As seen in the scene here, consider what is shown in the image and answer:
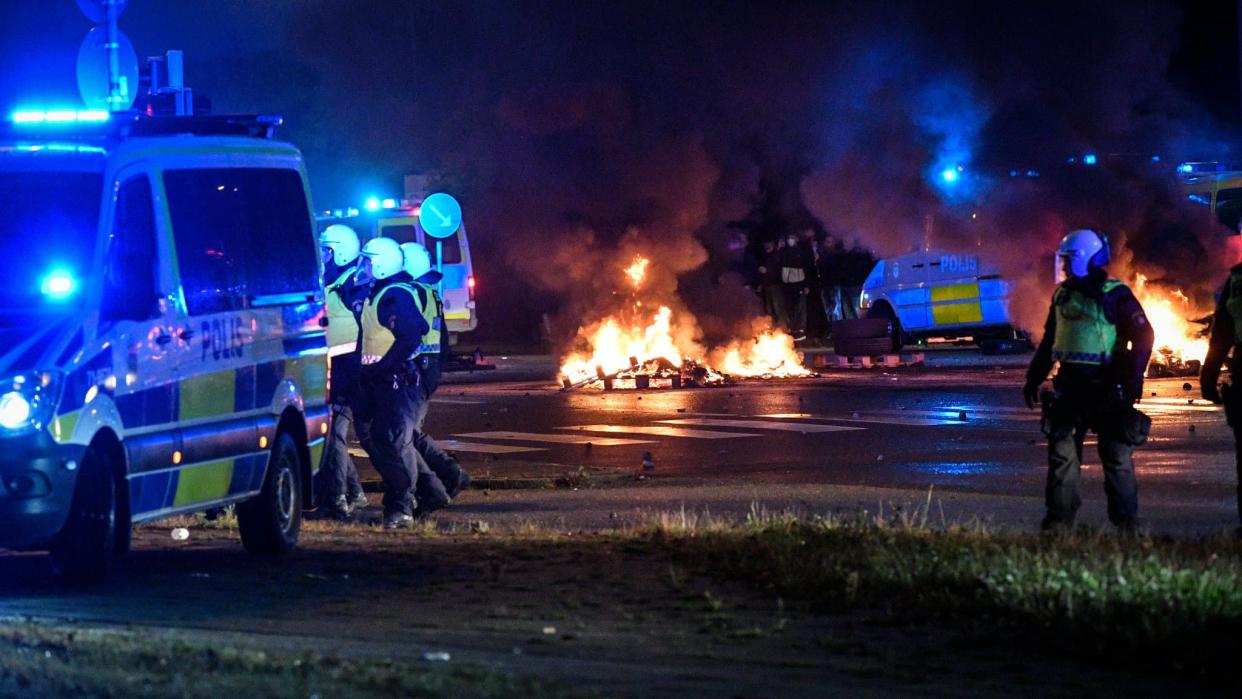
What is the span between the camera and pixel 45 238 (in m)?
8.75

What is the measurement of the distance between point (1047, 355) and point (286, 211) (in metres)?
4.38

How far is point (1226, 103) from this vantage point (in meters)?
39.7

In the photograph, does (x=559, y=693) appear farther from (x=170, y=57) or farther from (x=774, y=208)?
(x=774, y=208)

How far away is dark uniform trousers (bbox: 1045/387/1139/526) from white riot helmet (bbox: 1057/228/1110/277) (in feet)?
2.27

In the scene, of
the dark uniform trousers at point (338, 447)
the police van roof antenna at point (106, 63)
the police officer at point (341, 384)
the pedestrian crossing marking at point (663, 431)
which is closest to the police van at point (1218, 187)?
the pedestrian crossing marking at point (663, 431)

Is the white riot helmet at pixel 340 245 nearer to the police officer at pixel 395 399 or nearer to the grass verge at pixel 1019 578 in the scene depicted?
the police officer at pixel 395 399

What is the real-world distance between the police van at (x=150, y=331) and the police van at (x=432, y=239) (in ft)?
54.5

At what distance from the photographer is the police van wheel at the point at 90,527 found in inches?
331

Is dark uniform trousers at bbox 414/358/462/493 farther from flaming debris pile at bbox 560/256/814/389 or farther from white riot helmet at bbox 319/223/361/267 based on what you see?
flaming debris pile at bbox 560/256/814/389

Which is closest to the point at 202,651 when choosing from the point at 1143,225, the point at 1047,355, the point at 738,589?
the point at 738,589

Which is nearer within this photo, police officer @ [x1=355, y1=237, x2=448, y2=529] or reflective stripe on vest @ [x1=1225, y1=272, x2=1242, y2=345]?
reflective stripe on vest @ [x1=1225, y1=272, x2=1242, y2=345]

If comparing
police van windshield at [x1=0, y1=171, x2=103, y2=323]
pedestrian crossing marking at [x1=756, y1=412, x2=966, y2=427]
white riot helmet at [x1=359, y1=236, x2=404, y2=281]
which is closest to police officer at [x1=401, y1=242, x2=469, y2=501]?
white riot helmet at [x1=359, y1=236, x2=404, y2=281]

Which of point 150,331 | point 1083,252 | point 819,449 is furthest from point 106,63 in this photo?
point 1083,252

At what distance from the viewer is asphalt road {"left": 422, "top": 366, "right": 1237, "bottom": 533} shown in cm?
1303
